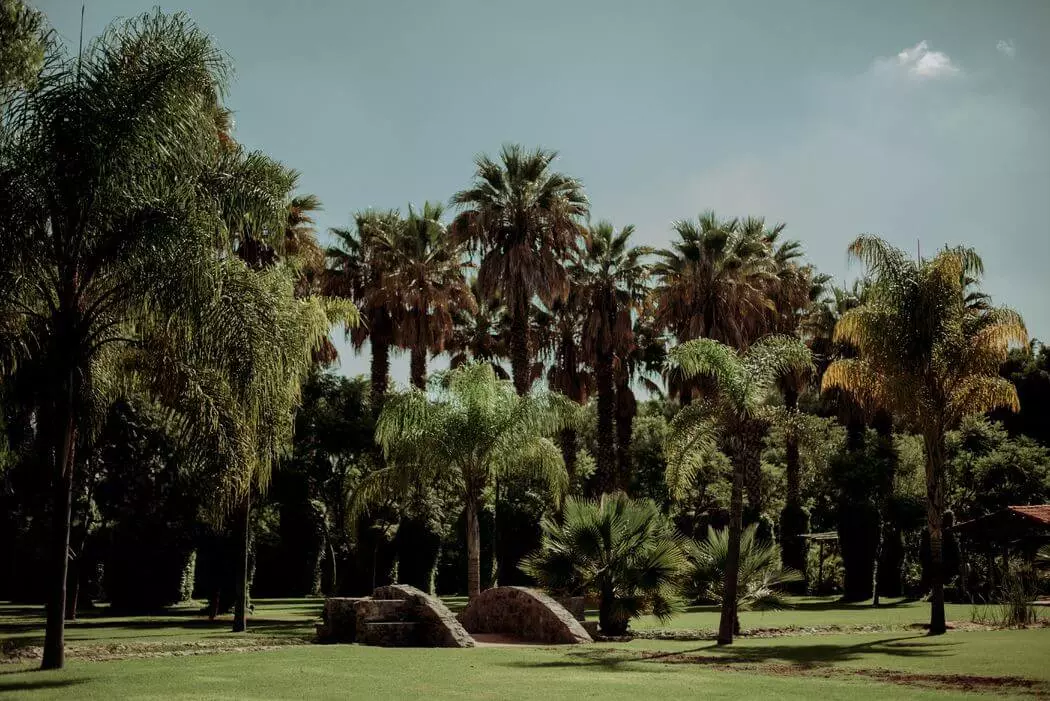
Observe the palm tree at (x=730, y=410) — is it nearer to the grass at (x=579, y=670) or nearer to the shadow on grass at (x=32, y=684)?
the grass at (x=579, y=670)

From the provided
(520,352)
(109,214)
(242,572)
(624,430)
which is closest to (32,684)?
(109,214)

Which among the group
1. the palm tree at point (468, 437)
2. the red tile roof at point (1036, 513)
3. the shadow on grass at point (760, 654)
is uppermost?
the palm tree at point (468, 437)

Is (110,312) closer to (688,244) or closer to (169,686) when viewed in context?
(169,686)

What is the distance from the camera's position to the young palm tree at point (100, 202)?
46.3ft

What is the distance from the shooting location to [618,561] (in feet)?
73.5

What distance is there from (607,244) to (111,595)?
21194mm

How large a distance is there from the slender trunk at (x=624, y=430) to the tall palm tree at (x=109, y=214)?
25157 millimetres

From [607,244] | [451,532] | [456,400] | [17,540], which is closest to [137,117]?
[456,400]

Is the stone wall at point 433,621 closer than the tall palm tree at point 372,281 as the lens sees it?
Yes

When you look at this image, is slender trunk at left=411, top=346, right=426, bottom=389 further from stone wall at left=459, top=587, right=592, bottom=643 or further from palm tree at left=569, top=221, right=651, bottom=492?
stone wall at left=459, top=587, right=592, bottom=643

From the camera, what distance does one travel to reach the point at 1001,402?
75.5 ft

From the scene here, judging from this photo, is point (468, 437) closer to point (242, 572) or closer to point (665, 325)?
point (242, 572)

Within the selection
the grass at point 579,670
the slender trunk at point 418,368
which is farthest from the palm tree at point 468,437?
the slender trunk at point 418,368

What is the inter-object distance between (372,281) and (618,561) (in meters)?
18.3
